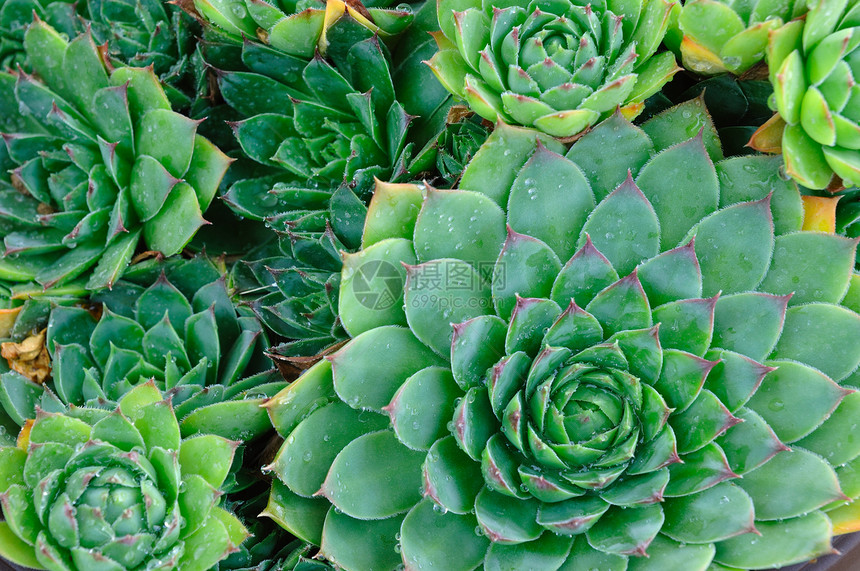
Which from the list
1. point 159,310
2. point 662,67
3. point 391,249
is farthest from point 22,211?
point 662,67

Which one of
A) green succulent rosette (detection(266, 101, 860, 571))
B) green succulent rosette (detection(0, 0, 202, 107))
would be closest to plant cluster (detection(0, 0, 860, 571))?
green succulent rosette (detection(266, 101, 860, 571))

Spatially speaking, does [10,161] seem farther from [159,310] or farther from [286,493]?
[286,493]

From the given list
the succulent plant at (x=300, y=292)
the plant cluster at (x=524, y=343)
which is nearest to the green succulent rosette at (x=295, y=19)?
the plant cluster at (x=524, y=343)

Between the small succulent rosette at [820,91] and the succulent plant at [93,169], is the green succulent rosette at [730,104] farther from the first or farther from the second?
the succulent plant at [93,169]

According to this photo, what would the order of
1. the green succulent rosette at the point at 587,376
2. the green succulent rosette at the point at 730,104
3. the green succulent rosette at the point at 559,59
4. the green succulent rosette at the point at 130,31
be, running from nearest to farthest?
1. the green succulent rosette at the point at 587,376
2. the green succulent rosette at the point at 559,59
3. the green succulent rosette at the point at 730,104
4. the green succulent rosette at the point at 130,31

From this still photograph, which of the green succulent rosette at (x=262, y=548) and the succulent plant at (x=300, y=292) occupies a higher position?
the succulent plant at (x=300, y=292)

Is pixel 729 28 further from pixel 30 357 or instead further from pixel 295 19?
pixel 30 357

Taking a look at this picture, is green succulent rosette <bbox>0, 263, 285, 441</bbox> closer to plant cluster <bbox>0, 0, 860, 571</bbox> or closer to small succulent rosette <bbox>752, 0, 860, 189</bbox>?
plant cluster <bbox>0, 0, 860, 571</bbox>
